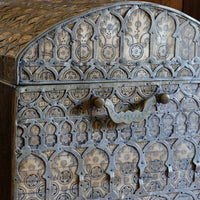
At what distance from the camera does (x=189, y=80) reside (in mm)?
1566

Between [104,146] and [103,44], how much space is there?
0.33m

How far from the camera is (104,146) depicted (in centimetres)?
146

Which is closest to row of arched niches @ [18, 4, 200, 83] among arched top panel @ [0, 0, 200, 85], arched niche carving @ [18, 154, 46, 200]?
arched top panel @ [0, 0, 200, 85]

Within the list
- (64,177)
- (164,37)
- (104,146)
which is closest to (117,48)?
(164,37)

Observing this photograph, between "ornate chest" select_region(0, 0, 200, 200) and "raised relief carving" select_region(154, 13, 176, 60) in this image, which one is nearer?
"ornate chest" select_region(0, 0, 200, 200)

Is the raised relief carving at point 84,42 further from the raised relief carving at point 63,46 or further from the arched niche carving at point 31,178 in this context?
the arched niche carving at point 31,178

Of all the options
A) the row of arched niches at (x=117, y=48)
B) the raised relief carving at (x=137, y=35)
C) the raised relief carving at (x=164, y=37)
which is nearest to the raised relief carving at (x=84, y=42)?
the row of arched niches at (x=117, y=48)

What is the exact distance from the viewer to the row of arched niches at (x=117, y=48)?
1342 mm

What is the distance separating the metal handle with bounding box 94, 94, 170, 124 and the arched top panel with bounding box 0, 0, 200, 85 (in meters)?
0.08

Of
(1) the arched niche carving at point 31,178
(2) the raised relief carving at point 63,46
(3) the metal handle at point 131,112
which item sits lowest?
(1) the arched niche carving at point 31,178

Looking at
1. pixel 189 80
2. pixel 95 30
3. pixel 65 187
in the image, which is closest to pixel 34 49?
pixel 95 30

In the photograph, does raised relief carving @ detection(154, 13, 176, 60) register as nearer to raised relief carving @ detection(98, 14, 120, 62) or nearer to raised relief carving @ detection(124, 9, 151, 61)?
raised relief carving @ detection(124, 9, 151, 61)

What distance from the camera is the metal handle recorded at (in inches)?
55.5

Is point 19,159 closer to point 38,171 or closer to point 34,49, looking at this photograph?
point 38,171
